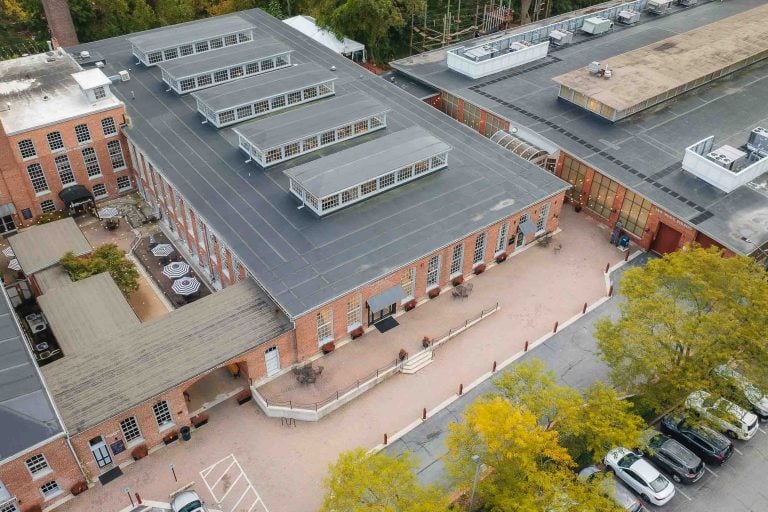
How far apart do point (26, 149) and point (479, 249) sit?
128ft

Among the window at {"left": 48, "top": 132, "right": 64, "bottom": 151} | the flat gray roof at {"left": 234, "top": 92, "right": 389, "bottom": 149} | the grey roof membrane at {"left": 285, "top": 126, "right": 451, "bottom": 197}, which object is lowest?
the window at {"left": 48, "top": 132, "right": 64, "bottom": 151}

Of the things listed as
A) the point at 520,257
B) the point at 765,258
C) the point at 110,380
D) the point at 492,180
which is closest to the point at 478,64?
the point at 492,180

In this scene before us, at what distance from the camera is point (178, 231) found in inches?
2149

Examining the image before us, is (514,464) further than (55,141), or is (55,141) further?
(55,141)

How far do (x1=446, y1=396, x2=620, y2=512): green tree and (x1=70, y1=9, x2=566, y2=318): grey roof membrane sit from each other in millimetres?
14112

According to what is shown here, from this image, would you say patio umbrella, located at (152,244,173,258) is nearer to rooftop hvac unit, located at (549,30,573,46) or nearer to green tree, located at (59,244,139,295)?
green tree, located at (59,244,139,295)

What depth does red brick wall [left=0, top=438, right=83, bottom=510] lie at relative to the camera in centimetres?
3266

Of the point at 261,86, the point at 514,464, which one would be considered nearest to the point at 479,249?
the point at 514,464

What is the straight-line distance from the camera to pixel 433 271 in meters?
47.6

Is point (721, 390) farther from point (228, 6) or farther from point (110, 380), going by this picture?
point (228, 6)

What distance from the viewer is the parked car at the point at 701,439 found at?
38094 mm

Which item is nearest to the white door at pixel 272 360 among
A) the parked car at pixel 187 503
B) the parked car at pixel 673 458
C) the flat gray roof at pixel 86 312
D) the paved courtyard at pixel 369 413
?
the paved courtyard at pixel 369 413

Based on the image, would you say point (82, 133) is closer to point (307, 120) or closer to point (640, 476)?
point (307, 120)

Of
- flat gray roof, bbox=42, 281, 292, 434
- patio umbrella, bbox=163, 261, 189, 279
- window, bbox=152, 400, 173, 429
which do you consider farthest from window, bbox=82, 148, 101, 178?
window, bbox=152, 400, 173, 429
